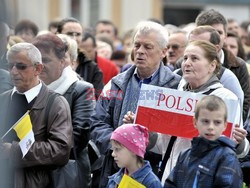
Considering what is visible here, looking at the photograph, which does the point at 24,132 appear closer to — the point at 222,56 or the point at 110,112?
the point at 110,112

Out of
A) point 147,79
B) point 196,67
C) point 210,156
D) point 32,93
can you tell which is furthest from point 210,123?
point 32,93

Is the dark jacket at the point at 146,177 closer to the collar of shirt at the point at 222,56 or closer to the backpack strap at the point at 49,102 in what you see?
the backpack strap at the point at 49,102

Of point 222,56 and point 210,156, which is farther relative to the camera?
point 222,56

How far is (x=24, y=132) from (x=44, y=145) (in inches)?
9.4

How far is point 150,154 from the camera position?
651cm

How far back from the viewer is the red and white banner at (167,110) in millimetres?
6164

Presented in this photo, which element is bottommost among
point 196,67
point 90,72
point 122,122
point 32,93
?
point 90,72

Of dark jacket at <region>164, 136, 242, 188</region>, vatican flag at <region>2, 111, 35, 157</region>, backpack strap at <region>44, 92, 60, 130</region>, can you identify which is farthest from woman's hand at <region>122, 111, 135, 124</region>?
dark jacket at <region>164, 136, 242, 188</region>

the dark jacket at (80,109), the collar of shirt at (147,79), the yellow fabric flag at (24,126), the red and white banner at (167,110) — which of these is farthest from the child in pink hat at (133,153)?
the dark jacket at (80,109)

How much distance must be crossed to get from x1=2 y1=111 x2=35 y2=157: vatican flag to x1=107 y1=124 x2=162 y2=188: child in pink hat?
610 mm

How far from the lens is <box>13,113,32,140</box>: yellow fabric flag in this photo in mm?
6113

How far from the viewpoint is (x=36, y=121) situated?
6.39 m

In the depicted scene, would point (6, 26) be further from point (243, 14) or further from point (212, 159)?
point (243, 14)

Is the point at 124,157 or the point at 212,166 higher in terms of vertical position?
the point at 212,166
